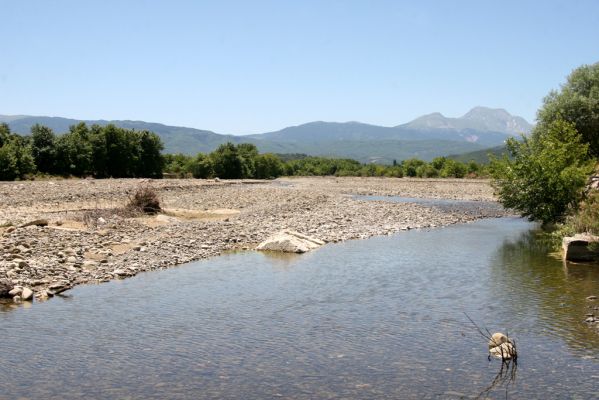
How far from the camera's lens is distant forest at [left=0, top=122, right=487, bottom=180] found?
81.6 m

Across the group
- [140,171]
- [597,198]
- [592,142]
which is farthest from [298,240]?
[140,171]

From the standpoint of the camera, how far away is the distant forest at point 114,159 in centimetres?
8156

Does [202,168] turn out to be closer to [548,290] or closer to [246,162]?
[246,162]

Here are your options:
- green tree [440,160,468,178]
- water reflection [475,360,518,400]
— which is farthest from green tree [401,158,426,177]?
water reflection [475,360,518,400]

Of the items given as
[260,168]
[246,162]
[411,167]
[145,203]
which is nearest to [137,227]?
[145,203]

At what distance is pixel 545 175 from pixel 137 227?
1012 inches

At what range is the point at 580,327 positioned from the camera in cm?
1545

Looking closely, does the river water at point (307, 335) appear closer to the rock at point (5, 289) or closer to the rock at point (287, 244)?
the rock at point (5, 289)

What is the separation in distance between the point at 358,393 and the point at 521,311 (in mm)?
8360

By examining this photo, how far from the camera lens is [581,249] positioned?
2583cm

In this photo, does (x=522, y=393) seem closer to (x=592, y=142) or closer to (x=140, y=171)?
(x=592, y=142)

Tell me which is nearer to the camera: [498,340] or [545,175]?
[498,340]

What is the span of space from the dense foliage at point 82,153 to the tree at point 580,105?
214 feet

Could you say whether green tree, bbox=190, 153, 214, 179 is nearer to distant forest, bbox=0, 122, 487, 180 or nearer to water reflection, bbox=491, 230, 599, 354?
distant forest, bbox=0, 122, 487, 180
